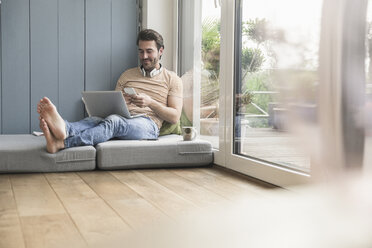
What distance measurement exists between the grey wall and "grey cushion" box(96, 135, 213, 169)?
1105mm

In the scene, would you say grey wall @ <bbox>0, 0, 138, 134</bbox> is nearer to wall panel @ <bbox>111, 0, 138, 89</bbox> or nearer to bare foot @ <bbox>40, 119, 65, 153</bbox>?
wall panel @ <bbox>111, 0, 138, 89</bbox>

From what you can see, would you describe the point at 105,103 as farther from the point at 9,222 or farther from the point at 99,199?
the point at 9,222

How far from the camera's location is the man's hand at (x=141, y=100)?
10.8ft

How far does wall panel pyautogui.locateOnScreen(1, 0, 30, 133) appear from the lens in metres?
3.79

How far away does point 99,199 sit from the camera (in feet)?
6.84

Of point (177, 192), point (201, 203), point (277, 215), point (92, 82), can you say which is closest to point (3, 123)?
point (92, 82)

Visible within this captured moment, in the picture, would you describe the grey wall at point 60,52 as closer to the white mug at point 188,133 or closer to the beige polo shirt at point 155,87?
the beige polo shirt at point 155,87

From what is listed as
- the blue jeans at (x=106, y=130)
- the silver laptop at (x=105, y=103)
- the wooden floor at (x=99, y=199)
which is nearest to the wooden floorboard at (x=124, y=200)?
the wooden floor at (x=99, y=199)

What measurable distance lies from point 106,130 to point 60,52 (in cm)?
122

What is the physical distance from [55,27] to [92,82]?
567 mm

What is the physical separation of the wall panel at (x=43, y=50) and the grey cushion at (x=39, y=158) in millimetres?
953

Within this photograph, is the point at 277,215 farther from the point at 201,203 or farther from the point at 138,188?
the point at 138,188

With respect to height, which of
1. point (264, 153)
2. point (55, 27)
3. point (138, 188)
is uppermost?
point (55, 27)

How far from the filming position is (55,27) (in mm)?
3926
